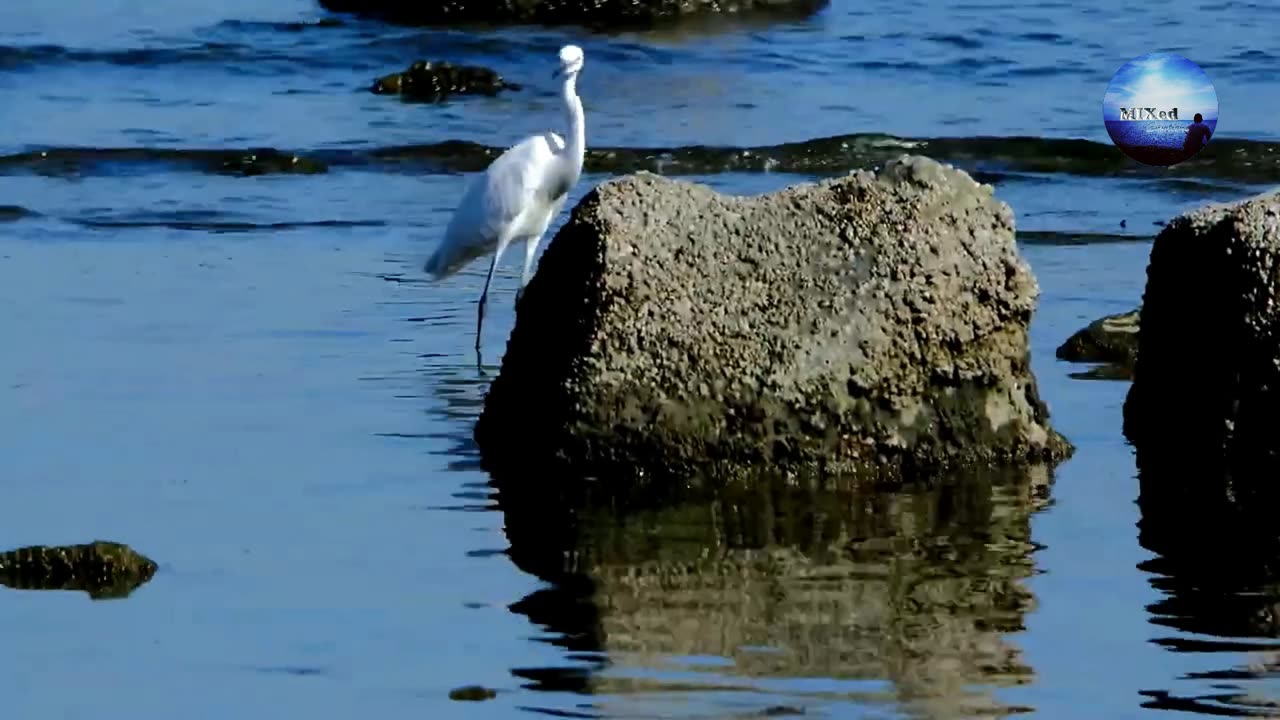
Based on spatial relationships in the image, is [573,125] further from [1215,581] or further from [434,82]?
[434,82]

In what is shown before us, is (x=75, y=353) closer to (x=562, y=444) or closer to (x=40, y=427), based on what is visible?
(x=40, y=427)

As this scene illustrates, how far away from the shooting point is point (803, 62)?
20.7 m

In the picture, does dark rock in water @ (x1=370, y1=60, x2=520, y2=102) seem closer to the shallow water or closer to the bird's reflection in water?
the shallow water

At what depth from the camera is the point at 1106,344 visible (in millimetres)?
8875

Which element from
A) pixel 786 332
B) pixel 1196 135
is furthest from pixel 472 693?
pixel 1196 135

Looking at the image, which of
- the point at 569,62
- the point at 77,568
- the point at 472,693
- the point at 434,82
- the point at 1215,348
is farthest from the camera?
the point at 434,82

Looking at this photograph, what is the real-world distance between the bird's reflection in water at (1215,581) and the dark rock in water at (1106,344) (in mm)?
1518

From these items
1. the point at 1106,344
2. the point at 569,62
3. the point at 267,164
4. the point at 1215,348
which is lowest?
the point at 267,164

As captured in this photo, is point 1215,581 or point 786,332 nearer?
point 1215,581

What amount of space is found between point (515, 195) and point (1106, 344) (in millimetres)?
2941

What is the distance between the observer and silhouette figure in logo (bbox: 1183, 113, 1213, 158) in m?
13.9

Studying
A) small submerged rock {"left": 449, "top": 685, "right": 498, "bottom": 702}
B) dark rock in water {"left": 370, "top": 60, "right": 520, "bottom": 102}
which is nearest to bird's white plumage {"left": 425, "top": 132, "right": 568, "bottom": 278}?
small submerged rock {"left": 449, "top": 685, "right": 498, "bottom": 702}

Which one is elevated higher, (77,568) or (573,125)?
(573,125)

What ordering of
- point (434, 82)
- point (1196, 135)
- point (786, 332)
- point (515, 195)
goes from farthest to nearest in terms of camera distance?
point (434, 82)
point (1196, 135)
point (515, 195)
point (786, 332)
